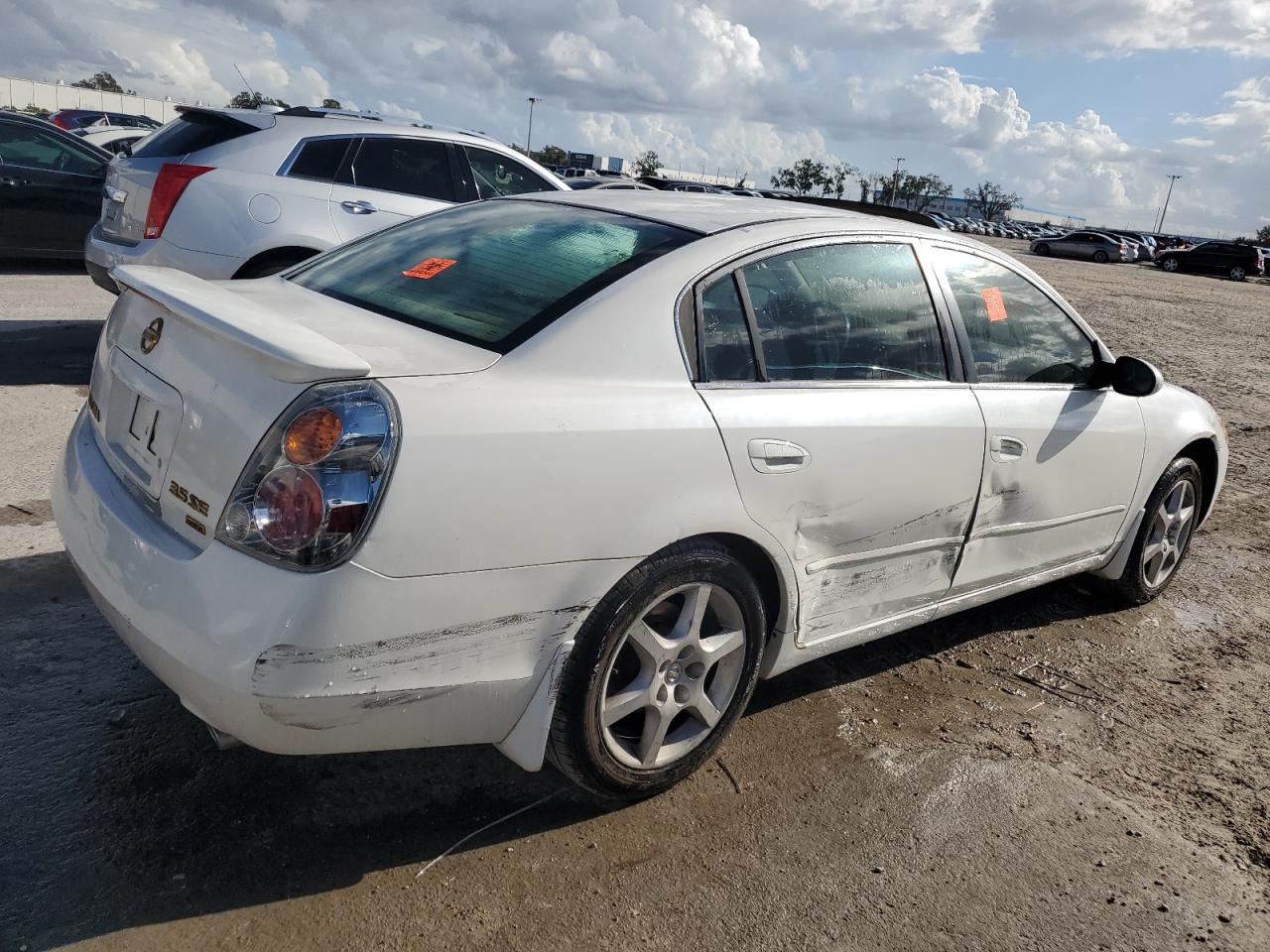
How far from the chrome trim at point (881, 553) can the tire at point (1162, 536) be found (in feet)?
4.95

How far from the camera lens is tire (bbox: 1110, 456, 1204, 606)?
4398mm

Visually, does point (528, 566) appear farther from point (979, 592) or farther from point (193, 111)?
point (193, 111)

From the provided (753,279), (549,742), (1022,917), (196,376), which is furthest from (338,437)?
(1022,917)

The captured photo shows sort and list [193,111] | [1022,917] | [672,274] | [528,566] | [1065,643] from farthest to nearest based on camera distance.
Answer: [193,111] → [1065,643] → [672,274] → [1022,917] → [528,566]

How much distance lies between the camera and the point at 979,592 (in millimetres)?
3633

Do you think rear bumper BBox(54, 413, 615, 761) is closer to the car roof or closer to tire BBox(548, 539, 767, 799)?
tire BBox(548, 539, 767, 799)

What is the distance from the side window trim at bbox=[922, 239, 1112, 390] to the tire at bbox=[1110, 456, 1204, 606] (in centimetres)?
80

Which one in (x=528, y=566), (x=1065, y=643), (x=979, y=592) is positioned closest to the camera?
(x=528, y=566)

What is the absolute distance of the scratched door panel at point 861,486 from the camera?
8.88 feet

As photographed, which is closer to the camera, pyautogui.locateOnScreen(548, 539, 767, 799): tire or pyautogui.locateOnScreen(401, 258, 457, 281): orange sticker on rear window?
pyautogui.locateOnScreen(548, 539, 767, 799): tire

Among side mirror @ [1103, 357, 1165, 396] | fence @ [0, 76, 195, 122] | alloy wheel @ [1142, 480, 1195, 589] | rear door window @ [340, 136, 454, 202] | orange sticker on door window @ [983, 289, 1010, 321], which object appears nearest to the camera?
orange sticker on door window @ [983, 289, 1010, 321]

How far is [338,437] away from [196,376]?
50 centimetres

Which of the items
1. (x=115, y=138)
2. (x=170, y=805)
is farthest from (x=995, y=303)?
(x=115, y=138)

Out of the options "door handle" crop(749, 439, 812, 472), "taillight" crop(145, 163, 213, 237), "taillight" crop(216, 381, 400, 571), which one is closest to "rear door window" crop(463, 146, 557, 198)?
"taillight" crop(145, 163, 213, 237)
